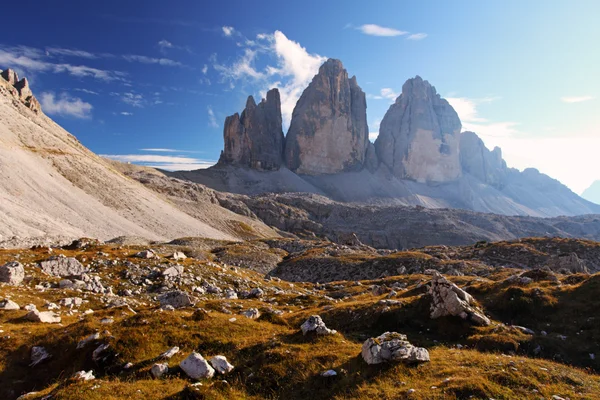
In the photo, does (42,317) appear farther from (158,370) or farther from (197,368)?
(197,368)

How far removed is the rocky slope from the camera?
11305 mm

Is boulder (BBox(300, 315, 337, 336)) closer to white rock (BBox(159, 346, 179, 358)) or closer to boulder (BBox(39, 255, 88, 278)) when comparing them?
→ white rock (BBox(159, 346, 179, 358))

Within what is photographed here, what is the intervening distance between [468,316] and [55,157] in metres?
Answer: 127

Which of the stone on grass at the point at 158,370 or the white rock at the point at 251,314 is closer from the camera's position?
the stone on grass at the point at 158,370

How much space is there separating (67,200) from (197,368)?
300 feet

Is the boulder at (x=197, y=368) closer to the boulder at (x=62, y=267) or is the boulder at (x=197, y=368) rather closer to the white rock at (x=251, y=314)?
the white rock at (x=251, y=314)

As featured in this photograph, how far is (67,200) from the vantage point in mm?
84688

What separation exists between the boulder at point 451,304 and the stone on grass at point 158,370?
1439 centimetres

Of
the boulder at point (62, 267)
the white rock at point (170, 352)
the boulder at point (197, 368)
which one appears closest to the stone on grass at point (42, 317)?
the white rock at point (170, 352)

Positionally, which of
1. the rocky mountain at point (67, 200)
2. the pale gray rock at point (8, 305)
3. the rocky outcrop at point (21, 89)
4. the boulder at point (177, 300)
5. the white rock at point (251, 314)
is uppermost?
the rocky outcrop at point (21, 89)

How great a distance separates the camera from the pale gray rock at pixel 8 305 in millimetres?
19853

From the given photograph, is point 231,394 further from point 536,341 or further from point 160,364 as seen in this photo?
point 536,341

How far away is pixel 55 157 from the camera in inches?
4247

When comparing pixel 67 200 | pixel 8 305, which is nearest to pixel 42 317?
pixel 8 305
